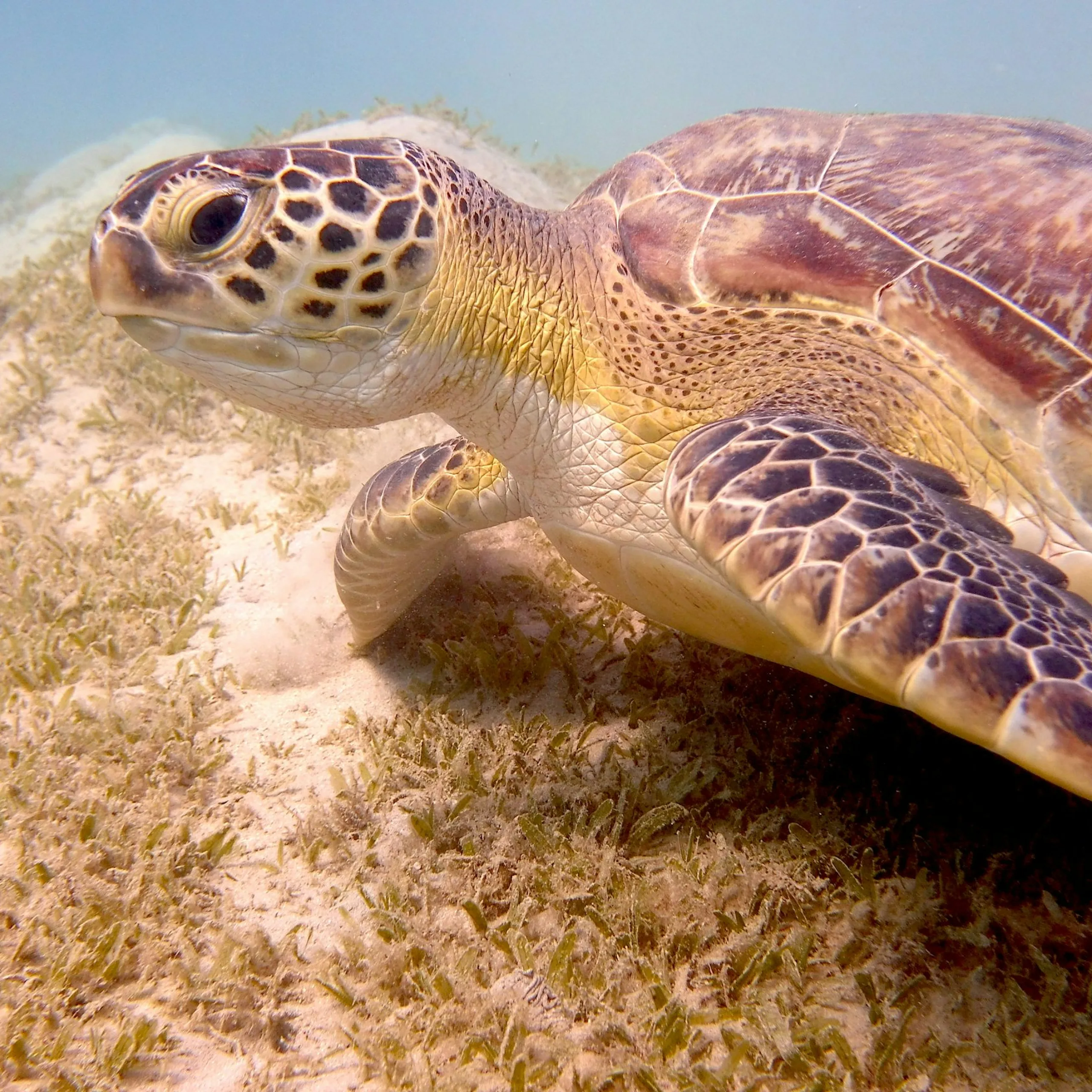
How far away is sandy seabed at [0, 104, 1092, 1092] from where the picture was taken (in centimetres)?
122

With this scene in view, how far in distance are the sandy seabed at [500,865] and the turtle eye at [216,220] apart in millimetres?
1289

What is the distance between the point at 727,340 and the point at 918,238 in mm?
500

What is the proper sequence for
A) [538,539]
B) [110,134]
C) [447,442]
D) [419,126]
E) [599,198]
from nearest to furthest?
[599,198] → [447,442] → [538,539] → [419,126] → [110,134]

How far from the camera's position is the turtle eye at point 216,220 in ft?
4.89

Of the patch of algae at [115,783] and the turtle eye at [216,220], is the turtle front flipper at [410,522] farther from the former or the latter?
the turtle eye at [216,220]

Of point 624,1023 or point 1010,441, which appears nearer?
point 624,1023

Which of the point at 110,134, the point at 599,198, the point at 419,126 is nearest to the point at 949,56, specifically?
the point at 110,134

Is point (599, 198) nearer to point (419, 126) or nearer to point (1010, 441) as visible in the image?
point (1010, 441)

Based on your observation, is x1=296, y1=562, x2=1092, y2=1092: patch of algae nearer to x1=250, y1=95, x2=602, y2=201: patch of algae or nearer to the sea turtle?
the sea turtle

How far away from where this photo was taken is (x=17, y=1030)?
1269mm

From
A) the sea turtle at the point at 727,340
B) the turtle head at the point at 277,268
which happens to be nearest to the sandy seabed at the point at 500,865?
the sea turtle at the point at 727,340

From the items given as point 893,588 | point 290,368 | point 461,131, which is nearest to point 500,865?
point 893,588

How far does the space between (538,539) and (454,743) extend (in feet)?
3.40

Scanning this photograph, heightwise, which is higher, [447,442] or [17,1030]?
[447,442]
